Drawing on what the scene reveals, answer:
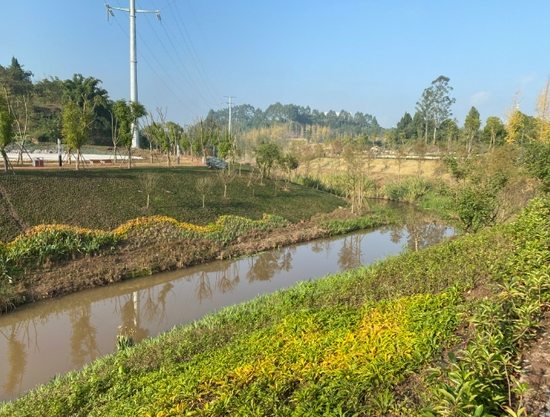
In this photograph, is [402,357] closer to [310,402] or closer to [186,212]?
[310,402]

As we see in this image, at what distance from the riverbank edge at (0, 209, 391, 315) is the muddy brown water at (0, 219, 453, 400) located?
0.29 metres

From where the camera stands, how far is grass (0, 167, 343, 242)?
13.2m

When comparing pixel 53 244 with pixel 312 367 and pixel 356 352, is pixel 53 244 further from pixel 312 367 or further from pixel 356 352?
pixel 356 352

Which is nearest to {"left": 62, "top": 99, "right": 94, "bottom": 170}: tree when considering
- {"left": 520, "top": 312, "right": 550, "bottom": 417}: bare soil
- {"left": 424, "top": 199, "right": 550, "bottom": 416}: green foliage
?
{"left": 424, "top": 199, "right": 550, "bottom": 416}: green foliage

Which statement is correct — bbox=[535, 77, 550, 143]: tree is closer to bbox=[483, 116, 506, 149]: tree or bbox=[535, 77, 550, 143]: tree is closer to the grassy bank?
bbox=[483, 116, 506, 149]: tree

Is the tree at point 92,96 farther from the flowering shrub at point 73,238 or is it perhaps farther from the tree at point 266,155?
the flowering shrub at point 73,238

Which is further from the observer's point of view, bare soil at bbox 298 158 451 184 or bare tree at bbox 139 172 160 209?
bare soil at bbox 298 158 451 184

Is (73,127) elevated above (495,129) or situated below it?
below

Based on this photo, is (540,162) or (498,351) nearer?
(498,351)

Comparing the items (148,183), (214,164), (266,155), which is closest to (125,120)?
(214,164)

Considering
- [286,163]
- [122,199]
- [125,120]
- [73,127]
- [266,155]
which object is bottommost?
[122,199]

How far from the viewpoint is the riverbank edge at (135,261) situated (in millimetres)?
10062

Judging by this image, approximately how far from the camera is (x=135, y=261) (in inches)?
482

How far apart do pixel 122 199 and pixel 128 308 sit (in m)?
7.12
